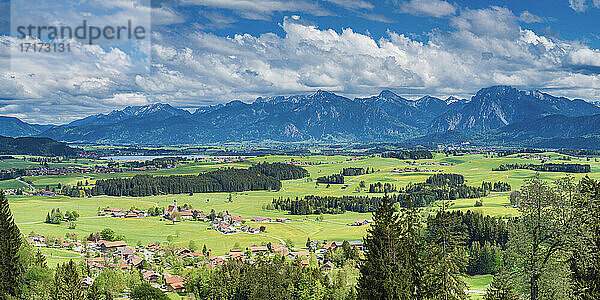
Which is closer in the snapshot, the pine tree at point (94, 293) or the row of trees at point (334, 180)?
the pine tree at point (94, 293)

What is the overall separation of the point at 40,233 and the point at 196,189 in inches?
3303

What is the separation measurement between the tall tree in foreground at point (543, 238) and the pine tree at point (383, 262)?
876cm

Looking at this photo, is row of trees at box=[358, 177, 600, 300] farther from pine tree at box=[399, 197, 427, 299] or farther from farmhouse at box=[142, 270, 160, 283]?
farmhouse at box=[142, 270, 160, 283]

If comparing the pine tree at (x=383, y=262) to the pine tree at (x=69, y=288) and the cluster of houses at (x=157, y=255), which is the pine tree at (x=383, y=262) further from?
the cluster of houses at (x=157, y=255)

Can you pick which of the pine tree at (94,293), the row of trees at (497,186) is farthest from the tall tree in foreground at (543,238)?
the row of trees at (497,186)

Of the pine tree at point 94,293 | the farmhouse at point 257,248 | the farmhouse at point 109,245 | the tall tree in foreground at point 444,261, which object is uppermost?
the tall tree in foreground at point 444,261

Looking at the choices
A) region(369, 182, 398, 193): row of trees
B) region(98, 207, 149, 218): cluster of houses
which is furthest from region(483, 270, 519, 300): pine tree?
region(369, 182, 398, 193): row of trees

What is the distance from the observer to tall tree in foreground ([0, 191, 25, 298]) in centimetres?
3956

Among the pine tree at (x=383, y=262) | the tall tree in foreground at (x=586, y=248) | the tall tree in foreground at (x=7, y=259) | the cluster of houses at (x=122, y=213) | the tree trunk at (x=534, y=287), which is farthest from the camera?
the cluster of houses at (x=122, y=213)

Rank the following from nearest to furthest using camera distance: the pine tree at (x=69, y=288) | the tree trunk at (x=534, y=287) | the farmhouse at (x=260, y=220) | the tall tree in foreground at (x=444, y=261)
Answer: the tall tree in foreground at (x=444, y=261) < the tree trunk at (x=534, y=287) < the pine tree at (x=69, y=288) < the farmhouse at (x=260, y=220)

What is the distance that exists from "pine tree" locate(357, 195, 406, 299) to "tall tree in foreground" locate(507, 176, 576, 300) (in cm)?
876

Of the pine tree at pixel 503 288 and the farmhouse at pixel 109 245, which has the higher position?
the pine tree at pixel 503 288

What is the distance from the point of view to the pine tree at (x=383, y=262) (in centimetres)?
2714

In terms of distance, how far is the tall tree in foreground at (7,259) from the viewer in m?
39.6
